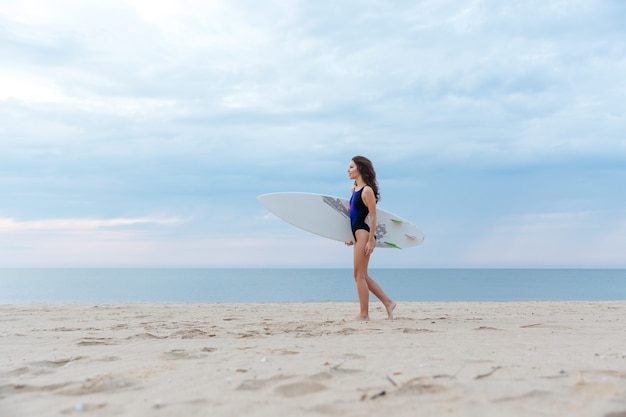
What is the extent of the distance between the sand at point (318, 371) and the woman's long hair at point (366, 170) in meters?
1.69

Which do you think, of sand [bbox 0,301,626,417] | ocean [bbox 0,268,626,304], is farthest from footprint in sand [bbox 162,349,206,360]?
ocean [bbox 0,268,626,304]

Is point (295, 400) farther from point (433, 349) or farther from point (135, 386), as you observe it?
point (433, 349)

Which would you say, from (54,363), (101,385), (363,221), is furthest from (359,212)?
(101,385)

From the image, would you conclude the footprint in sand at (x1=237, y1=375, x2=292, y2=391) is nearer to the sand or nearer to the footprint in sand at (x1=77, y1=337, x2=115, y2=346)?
the sand

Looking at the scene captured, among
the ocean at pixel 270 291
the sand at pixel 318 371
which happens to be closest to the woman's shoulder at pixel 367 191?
the sand at pixel 318 371

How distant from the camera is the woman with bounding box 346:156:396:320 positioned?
5.98 meters

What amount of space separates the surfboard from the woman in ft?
3.74

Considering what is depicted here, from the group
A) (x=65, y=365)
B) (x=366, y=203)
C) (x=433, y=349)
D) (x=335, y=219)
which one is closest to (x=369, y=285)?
(x=366, y=203)

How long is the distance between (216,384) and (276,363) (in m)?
0.55

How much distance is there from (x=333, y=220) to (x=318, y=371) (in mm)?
4507

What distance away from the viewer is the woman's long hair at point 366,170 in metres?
6.11

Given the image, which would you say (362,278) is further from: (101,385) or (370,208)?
(101,385)

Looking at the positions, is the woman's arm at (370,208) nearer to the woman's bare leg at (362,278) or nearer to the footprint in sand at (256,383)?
the woman's bare leg at (362,278)

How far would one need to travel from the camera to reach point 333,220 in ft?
24.3
